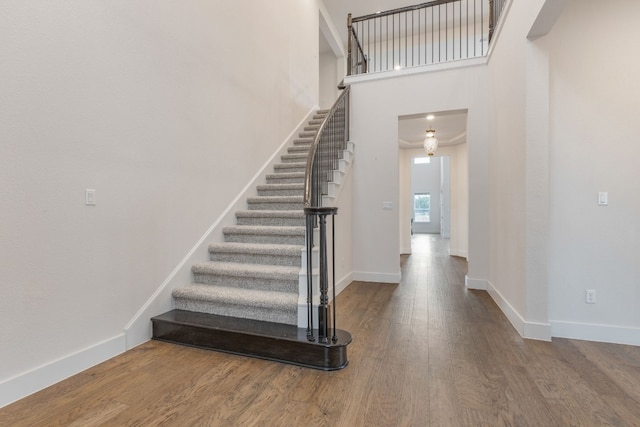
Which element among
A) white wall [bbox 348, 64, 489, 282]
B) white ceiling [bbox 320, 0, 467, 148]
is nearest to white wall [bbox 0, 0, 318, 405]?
white wall [bbox 348, 64, 489, 282]

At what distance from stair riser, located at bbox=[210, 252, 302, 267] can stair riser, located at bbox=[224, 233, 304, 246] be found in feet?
0.80

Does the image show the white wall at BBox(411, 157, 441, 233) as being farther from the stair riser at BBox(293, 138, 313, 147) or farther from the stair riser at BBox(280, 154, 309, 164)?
the stair riser at BBox(280, 154, 309, 164)

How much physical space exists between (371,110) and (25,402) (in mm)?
4786

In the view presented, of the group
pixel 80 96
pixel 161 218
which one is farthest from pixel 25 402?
pixel 80 96

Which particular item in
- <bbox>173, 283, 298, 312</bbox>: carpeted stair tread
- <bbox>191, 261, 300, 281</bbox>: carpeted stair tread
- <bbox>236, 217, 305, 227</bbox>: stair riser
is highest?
<bbox>236, 217, 305, 227</bbox>: stair riser

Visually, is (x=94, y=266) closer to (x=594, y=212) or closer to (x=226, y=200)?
(x=226, y=200)

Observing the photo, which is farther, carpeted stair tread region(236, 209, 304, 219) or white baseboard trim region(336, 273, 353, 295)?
white baseboard trim region(336, 273, 353, 295)

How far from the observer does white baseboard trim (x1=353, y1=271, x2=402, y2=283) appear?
15.6 ft

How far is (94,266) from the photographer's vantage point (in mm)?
2256

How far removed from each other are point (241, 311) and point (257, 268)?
43 cm

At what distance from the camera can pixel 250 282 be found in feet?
9.72

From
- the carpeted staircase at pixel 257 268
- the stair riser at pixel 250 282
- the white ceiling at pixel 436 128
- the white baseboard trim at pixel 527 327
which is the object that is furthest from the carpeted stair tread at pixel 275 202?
the white baseboard trim at pixel 527 327

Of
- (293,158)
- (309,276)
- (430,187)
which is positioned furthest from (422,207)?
(309,276)

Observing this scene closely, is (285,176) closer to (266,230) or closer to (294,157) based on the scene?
(294,157)
